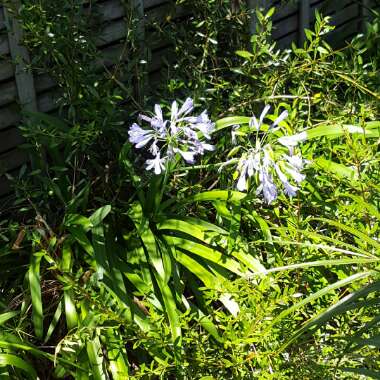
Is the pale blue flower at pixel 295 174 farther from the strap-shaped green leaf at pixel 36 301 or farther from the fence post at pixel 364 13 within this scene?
the fence post at pixel 364 13

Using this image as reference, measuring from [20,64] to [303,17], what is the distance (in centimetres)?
206

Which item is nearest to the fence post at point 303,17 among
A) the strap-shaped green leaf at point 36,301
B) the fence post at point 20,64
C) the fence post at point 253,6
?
the fence post at point 253,6

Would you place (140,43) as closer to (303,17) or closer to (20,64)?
(20,64)

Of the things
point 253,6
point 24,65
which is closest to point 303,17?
point 253,6

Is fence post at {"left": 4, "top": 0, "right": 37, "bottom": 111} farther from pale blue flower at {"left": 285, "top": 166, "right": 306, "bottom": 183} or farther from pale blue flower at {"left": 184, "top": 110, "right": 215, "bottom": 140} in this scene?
pale blue flower at {"left": 285, "top": 166, "right": 306, "bottom": 183}

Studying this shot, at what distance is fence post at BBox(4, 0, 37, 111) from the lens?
2.73 meters

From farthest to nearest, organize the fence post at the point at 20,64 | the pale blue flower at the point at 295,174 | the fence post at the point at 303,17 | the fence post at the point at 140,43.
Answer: the fence post at the point at 303,17 → the fence post at the point at 140,43 → the fence post at the point at 20,64 → the pale blue flower at the point at 295,174

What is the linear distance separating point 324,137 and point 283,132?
185 mm

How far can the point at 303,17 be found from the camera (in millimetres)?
4332

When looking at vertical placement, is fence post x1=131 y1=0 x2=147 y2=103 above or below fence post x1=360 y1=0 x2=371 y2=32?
below

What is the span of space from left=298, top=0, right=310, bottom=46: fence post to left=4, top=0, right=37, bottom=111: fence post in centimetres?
199

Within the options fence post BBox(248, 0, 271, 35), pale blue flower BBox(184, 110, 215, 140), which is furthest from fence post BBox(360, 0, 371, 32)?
pale blue flower BBox(184, 110, 215, 140)

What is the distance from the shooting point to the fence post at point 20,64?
8.97 ft

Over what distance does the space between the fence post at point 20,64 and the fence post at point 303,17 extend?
199 centimetres
